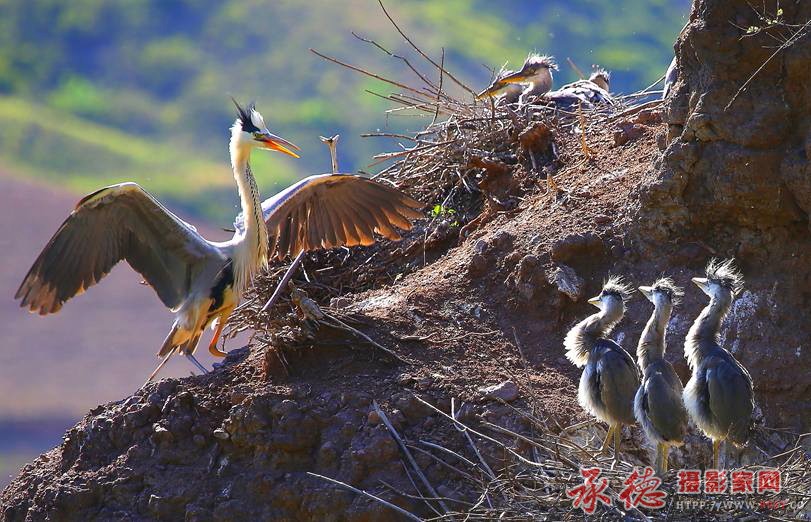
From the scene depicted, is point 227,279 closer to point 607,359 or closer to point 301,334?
point 301,334

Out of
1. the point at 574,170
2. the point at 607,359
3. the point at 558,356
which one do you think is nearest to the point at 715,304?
the point at 607,359

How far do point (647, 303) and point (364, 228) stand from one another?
2.32 metres

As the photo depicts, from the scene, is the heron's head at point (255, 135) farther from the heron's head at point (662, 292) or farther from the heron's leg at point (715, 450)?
the heron's leg at point (715, 450)

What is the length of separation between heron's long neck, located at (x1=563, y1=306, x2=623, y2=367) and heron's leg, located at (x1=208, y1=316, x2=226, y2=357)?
265 centimetres

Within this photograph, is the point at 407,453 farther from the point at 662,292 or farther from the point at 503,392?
the point at 662,292

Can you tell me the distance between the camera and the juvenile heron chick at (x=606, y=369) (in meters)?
6.01

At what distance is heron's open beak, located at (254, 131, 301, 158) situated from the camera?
8.30 metres

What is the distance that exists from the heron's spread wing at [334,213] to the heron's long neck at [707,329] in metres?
2.84

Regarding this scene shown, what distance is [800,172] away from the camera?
6.50 m

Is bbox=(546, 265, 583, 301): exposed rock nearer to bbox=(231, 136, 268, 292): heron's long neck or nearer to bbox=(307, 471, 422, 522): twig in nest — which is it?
bbox=(307, 471, 422, 522): twig in nest

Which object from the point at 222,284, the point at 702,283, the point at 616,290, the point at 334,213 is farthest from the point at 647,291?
the point at 222,284

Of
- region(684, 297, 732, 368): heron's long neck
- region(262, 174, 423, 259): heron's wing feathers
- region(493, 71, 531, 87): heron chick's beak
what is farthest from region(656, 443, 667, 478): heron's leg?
region(493, 71, 531, 87): heron chick's beak

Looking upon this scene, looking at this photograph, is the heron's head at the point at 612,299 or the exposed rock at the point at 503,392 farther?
the exposed rock at the point at 503,392

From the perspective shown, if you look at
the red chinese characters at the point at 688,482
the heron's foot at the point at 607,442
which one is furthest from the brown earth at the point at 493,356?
the red chinese characters at the point at 688,482
